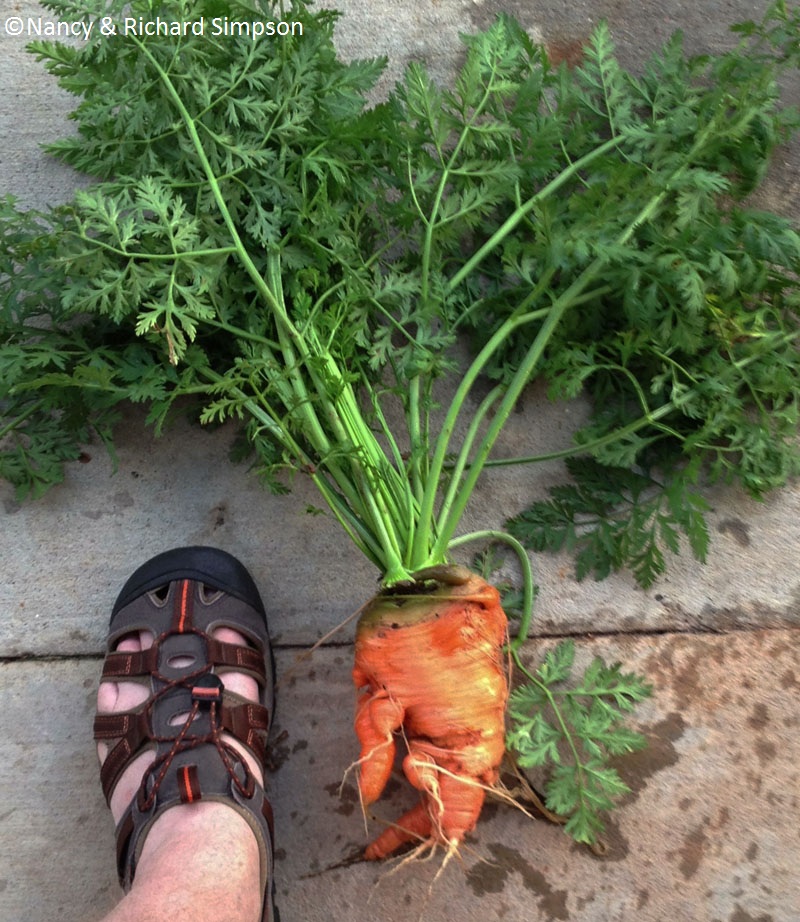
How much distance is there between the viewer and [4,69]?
2463 millimetres

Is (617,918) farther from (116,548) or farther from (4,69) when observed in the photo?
(4,69)

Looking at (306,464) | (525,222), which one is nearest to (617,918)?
(306,464)

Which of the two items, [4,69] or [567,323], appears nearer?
[567,323]

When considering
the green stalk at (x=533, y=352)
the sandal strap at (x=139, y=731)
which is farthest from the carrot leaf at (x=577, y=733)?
the sandal strap at (x=139, y=731)

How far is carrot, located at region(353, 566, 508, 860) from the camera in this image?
5.92 feet

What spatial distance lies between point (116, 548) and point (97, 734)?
0.51m

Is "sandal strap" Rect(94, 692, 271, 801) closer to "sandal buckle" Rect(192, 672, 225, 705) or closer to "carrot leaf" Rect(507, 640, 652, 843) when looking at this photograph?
"sandal buckle" Rect(192, 672, 225, 705)

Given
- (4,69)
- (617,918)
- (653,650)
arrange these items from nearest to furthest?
(617,918), (653,650), (4,69)

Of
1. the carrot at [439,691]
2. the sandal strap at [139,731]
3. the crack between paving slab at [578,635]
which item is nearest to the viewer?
the carrot at [439,691]

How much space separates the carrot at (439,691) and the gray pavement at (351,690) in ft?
0.93

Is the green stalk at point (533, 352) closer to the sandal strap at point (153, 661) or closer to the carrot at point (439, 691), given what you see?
the carrot at point (439, 691)

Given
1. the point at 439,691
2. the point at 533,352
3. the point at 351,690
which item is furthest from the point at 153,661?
the point at 533,352

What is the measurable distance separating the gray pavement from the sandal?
11cm

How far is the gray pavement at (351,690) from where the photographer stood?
2012 millimetres
